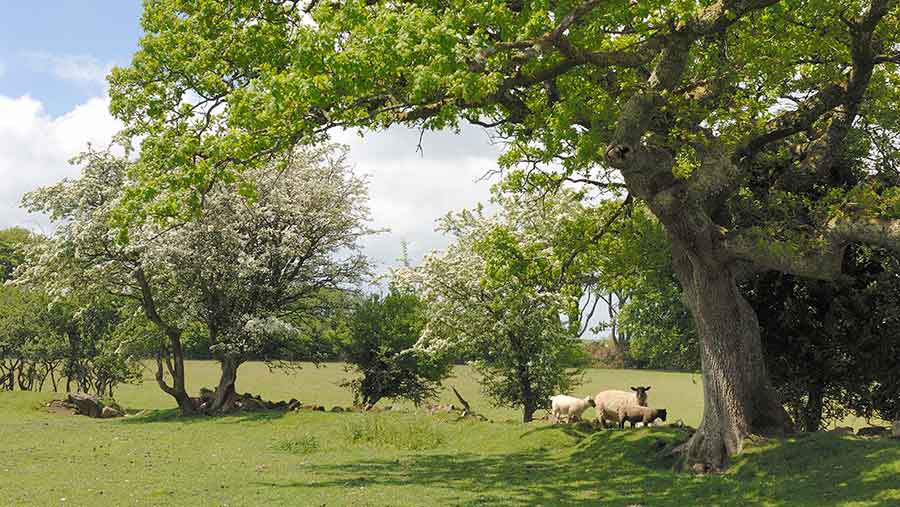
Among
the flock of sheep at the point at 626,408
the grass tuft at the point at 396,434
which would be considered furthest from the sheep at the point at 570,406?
the grass tuft at the point at 396,434

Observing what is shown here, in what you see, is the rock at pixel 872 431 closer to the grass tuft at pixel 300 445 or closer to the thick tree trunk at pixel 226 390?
the grass tuft at pixel 300 445

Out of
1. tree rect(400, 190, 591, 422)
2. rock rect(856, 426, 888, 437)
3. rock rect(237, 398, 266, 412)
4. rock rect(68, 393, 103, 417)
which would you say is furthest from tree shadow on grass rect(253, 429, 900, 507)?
rock rect(68, 393, 103, 417)

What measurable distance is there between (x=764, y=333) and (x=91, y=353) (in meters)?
45.9

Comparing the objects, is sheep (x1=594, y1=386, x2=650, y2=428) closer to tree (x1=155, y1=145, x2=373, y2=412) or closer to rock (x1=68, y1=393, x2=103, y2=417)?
tree (x1=155, y1=145, x2=373, y2=412)

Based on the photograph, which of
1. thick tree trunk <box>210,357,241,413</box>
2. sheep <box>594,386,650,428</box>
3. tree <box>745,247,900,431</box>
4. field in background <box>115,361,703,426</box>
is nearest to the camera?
tree <box>745,247,900,431</box>

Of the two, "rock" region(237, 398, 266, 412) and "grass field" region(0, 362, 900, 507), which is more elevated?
"rock" region(237, 398, 266, 412)

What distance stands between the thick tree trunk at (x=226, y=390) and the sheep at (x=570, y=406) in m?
18.1

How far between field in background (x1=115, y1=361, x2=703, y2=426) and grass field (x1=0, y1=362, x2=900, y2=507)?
13.0 m

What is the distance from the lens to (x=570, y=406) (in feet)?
103

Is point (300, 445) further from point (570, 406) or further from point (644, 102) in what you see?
point (644, 102)

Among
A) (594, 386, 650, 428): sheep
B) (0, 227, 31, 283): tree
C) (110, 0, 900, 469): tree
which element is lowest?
(594, 386, 650, 428): sheep

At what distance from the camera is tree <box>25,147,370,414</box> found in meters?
40.1

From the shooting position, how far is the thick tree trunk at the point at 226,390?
4147 centimetres

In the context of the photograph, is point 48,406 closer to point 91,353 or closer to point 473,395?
point 91,353
